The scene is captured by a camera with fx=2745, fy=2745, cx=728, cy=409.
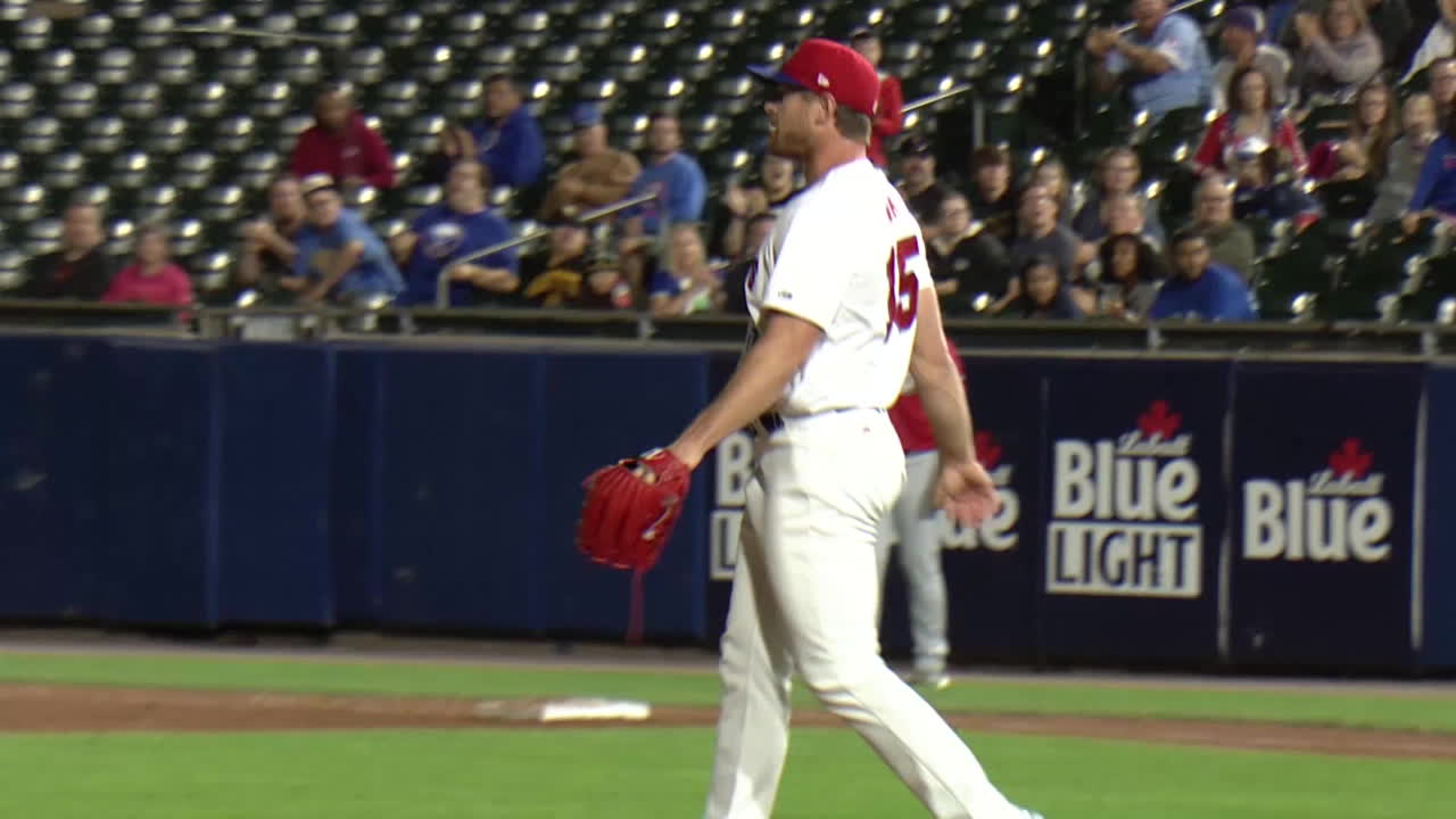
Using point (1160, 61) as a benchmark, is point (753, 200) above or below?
below

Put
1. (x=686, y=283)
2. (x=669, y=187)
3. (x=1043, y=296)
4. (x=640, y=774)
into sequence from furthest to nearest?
1. (x=669, y=187)
2. (x=686, y=283)
3. (x=1043, y=296)
4. (x=640, y=774)

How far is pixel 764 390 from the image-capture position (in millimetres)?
5270

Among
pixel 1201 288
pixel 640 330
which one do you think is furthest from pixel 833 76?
→ pixel 640 330

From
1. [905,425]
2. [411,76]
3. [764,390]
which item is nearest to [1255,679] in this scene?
[905,425]

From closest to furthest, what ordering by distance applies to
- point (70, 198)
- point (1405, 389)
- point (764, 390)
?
point (764, 390)
point (1405, 389)
point (70, 198)

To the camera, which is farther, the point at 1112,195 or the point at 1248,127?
the point at 1248,127

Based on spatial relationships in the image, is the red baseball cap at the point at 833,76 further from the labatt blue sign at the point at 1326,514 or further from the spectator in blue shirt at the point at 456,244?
the spectator in blue shirt at the point at 456,244

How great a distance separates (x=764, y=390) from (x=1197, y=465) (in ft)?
22.5

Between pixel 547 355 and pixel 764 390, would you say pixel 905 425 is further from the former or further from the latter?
pixel 764 390

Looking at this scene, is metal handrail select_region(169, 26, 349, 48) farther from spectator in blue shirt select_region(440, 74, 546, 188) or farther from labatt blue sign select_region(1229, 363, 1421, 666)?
labatt blue sign select_region(1229, 363, 1421, 666)

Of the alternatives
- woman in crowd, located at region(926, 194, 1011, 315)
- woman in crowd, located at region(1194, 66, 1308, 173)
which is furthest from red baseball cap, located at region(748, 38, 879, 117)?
woman in crowd, located at region(1194, 66, 1308, 173)

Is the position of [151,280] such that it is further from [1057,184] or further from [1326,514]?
[1326,514]

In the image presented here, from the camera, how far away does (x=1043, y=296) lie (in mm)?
12383

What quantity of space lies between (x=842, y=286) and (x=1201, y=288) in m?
7.13
